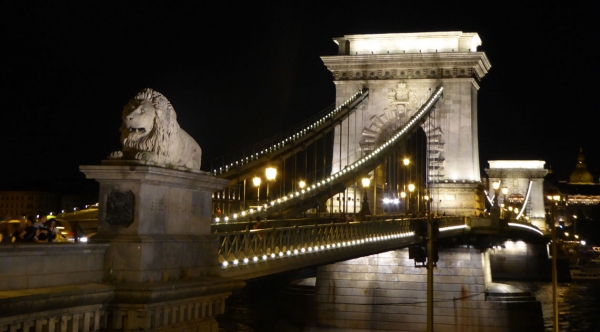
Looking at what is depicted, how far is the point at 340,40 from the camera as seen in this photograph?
202 feet

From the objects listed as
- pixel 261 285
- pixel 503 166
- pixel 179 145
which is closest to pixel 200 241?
pixel 179 145

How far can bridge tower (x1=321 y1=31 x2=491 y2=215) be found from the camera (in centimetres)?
5897

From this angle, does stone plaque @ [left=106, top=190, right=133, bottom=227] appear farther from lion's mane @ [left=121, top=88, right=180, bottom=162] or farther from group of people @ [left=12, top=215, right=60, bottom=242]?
group of people @ [left=12, top=215, right=60, bottom=242]

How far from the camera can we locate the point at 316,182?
141ft

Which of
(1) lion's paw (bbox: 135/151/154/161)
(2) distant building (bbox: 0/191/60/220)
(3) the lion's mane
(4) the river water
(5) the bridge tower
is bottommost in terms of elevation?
(4) the river water

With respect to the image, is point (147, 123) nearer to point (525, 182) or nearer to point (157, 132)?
point (157, 132)

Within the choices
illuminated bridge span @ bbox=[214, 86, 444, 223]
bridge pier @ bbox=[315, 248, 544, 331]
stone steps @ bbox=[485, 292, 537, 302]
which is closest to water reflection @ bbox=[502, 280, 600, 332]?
stone steps @ bbox=[485, 292, 537, 302]

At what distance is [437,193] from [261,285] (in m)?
15.5

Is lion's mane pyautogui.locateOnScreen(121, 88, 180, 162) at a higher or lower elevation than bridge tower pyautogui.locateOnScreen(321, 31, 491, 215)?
lower

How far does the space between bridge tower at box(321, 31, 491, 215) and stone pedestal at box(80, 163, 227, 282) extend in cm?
4407

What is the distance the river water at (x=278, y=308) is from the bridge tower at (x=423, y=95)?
880cm

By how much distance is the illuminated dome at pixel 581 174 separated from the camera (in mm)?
182225

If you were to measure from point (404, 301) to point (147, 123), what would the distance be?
33110 mm

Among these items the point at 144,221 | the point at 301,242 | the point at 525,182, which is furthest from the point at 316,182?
the point at 525,182
